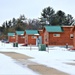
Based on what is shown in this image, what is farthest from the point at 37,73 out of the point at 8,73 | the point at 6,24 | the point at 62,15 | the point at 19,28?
the point at 6,24

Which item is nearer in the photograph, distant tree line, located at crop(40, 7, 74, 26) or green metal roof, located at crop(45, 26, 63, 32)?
green metal roof, located at crop(45, 26, 63, 32)

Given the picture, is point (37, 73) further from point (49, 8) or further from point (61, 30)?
point (49, 8)

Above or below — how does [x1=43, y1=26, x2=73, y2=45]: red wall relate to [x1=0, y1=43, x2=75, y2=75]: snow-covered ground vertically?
above

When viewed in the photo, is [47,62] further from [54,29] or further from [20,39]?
[20,39]

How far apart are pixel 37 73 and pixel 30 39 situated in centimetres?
6159

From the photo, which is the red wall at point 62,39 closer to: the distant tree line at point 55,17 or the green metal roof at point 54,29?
the green metal roof at point 54,29

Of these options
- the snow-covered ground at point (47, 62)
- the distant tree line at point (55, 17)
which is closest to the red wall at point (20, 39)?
the distant tree line at point (55, 17)

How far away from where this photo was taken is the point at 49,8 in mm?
133750

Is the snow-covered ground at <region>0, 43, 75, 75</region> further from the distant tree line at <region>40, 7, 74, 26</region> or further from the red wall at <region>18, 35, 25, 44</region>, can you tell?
the distant tree line at <region>40, 7, 74, 26</region>

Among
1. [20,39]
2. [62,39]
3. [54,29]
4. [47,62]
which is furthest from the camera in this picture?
[20,39]

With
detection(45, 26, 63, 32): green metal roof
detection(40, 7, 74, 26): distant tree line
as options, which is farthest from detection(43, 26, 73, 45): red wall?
detection(40, 7, 74, 26): distant tree line

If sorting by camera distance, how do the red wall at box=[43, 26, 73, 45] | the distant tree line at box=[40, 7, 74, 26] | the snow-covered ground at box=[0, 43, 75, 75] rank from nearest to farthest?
the snow-covered ground at box=[0, 43, 75, 75], the red wall at box=[43, 26, 73, 45], the distant tree line at box=[40, 7, 74, 26]

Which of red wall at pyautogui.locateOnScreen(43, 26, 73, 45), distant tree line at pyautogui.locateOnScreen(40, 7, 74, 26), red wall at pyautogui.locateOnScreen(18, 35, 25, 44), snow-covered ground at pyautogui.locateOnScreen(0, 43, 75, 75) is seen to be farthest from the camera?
distant tree line at pyautogui.locateOnScreen(40, 7, 74, 26)

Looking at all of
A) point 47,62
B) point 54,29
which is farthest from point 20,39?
point 47,62
